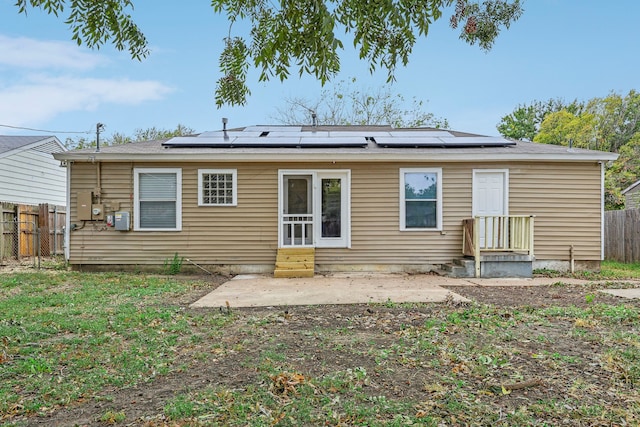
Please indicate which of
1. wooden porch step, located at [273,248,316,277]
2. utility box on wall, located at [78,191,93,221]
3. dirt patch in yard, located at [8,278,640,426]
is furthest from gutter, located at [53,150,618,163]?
dirt patch in yard, located at [8,278,640,426]

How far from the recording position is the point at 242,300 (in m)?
5.74

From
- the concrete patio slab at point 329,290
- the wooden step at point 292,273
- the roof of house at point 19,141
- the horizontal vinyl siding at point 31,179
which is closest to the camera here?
the concrete patio slab at point 329,290

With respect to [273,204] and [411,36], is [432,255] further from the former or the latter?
[411,36]

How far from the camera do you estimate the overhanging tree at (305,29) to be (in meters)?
2.62

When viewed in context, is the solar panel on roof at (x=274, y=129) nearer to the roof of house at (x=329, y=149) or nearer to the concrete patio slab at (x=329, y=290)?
the roof of house at (x=329, y=149)

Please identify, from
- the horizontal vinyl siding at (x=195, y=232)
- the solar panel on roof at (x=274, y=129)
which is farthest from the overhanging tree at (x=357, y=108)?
the horizontal vinyl siding at (x=195, y=232)

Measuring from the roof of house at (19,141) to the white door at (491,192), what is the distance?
14.4m

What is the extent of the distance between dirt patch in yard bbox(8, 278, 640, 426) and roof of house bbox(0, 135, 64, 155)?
1287 centimetres

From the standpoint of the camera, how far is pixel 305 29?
107 inches

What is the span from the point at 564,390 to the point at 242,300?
13.3ft

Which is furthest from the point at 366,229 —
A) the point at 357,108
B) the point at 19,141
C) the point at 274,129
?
the point at 357,108

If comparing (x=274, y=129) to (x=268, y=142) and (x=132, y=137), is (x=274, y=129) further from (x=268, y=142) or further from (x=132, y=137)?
(x=132, y=137)

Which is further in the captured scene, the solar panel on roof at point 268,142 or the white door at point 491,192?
the solar panel on roof at point 268,142

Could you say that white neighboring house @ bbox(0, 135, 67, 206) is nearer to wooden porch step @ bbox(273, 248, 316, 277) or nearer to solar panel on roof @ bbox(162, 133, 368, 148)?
solar panel on roof @ bbox(162, 133, 368, 148)
